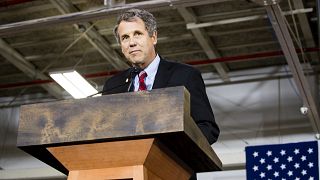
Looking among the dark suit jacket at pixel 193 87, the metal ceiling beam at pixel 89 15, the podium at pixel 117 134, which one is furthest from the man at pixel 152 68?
the metal ceiling beam at pixel 89 15

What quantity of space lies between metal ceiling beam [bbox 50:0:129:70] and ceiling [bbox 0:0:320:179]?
0.04 ft

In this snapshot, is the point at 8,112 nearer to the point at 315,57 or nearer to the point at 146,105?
the point at 315,57

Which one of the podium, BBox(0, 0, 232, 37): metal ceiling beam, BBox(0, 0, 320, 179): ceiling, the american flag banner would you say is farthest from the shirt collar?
the american flag banner

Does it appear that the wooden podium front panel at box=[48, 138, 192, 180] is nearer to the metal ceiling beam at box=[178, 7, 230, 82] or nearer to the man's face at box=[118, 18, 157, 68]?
the man's face at box=[118, 18, 157, 68]

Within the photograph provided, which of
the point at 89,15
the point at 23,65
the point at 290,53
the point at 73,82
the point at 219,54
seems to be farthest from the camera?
the point at 23,65

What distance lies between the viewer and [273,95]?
7492 mm

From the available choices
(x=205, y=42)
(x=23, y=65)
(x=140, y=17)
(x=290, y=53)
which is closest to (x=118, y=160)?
(x=140, y=17)

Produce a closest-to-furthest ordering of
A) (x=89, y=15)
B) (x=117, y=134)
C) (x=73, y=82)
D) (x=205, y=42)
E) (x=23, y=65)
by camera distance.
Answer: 1. (x=117, y=134)
2. (x=89, y=15)
3. (x=73, y=82)
4. (x=205, y=42)
5. (x=23, y=65)

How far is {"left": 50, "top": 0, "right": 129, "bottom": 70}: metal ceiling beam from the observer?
6.12 metres

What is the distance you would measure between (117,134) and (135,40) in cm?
38

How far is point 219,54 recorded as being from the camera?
7434 millimetres

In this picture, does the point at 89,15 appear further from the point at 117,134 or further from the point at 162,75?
the point at 117,134

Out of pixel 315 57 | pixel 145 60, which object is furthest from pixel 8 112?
pixel 145 60

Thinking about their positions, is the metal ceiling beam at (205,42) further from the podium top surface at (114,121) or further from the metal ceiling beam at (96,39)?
the podium top surface at (114,121)
